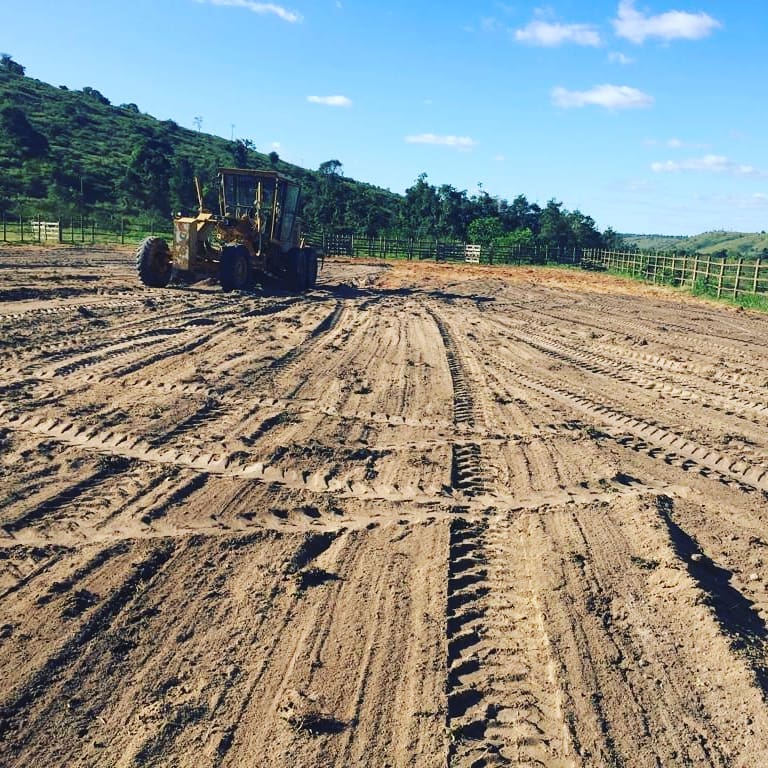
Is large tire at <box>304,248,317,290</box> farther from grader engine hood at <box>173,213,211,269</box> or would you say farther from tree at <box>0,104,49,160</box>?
tree at <box>0,104,49,160</box>

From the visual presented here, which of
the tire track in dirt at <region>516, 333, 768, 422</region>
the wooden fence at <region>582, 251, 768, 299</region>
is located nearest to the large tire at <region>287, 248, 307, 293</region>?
the tire track in dirt at <region>516, 333, 768, 422</region>

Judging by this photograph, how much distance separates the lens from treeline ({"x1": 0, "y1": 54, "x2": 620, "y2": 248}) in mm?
50500

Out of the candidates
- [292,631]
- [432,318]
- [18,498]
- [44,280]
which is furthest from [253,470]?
[44,280]

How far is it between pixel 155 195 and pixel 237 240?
129ft

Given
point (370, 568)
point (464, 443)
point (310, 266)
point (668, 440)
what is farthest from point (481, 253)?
point (370, 568)

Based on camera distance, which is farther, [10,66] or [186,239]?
[10,66]

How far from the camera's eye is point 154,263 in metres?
16.8

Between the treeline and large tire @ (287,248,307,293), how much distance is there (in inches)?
958

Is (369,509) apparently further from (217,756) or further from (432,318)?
(432,318)

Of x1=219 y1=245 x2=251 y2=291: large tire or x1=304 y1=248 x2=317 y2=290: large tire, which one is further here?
x1=304 y1=248 x2=317 y2=290: large tire

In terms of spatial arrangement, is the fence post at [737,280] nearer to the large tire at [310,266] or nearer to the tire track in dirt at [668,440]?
the large tire at [310,266]

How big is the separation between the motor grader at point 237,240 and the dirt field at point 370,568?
724 cm

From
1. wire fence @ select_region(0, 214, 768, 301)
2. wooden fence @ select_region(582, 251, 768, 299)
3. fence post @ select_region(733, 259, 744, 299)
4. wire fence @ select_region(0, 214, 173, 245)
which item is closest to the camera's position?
fence post @ select_region(733, 259, 744, 299)

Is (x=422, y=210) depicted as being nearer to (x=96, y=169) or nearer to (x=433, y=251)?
(x=433, y=251)
